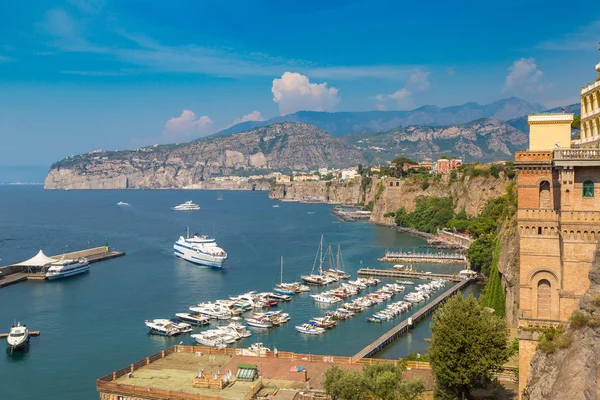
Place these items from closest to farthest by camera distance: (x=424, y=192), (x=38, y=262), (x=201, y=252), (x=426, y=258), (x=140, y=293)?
(x=140, y=293)
(x=38, y=262)
(x=201, y=252)
(x=426, y=258)
(x=424, y=192)

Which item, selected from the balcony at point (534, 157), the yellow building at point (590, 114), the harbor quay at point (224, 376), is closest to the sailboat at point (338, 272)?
the harbor quay at point (224, 376)

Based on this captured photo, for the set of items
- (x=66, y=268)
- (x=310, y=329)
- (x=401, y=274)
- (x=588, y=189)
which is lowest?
(x=310, y=329)

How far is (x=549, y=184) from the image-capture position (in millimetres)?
23391

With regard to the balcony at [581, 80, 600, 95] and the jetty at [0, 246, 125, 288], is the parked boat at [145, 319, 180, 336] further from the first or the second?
the balcony at [581, 80, 600, 95]

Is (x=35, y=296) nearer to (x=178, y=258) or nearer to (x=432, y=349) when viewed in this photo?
(x=178, y=258)

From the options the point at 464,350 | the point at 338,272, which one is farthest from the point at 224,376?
the point at 338,272

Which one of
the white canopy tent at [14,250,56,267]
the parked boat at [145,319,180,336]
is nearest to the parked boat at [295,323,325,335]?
the parked boat at [145,319,180,336]

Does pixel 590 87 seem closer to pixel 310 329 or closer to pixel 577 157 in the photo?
pixel 577 157

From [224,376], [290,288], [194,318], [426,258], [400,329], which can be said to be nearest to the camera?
[224,376]

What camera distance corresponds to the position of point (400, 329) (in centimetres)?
4159

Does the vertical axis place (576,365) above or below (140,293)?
above

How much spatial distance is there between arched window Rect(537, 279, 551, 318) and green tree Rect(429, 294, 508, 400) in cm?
189

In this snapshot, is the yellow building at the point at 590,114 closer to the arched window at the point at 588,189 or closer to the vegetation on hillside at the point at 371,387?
the arched window at the point at 588,189

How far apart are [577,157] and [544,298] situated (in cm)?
572
